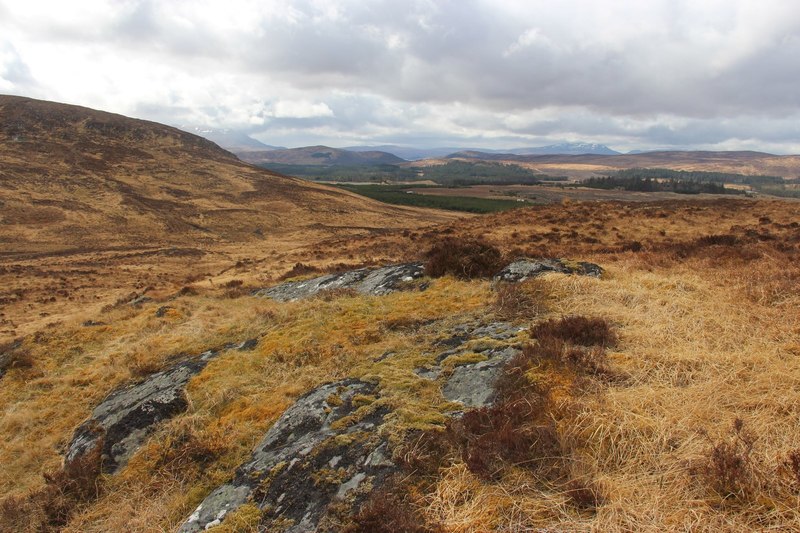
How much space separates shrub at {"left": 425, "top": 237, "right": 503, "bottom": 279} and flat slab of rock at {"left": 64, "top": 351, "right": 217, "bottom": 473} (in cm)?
667

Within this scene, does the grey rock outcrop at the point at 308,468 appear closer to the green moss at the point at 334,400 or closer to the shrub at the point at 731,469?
the green moss at the point at 334,400

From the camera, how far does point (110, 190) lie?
68.3 m

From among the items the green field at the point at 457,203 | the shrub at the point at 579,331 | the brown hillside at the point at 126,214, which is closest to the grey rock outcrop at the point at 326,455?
the shrub at the point at 579,331

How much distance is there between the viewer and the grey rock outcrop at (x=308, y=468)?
4.51 m

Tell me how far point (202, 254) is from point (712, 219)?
148ft

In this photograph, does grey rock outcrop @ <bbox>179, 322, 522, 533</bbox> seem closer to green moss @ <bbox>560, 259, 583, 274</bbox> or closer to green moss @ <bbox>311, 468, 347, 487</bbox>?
green moss @ <bbox>311, 468, 347, 487</bbox>

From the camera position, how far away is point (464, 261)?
478 inches

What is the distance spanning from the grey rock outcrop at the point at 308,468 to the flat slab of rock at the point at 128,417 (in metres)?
2.63

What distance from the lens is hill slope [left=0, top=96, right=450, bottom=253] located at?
55.1 metres

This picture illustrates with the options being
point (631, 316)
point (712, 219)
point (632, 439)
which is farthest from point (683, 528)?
→ point (712, 219)

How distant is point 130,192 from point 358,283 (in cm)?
7107

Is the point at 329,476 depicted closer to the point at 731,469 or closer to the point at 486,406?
the point at 486,406

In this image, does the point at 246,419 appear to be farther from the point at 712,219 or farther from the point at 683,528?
the point at 712,219

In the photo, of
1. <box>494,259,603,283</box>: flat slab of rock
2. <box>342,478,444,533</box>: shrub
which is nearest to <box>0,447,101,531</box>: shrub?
<box>342,478,444,533</box>: shrub
